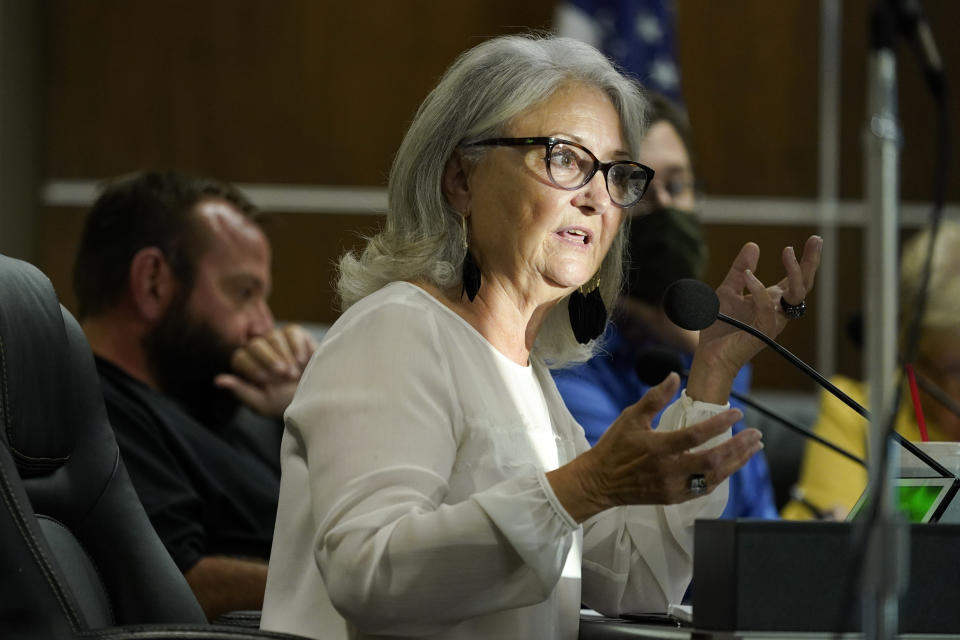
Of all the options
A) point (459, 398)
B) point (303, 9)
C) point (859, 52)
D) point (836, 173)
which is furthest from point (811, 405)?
point (459, 398)

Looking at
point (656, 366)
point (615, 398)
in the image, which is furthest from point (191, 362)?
point (656, 366)

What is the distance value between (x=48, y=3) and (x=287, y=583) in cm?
345

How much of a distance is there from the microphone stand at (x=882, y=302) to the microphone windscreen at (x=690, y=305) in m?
0.40

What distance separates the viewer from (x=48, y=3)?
167 inches

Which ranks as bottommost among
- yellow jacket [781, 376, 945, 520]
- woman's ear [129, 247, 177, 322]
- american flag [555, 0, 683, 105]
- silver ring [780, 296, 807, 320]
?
yellow jacket [781, 376, 945, 520]

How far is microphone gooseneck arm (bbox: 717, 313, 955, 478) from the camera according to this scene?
4.07ft

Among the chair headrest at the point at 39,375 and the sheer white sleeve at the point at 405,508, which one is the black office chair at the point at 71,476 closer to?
the chair headrest at the point at 39,375

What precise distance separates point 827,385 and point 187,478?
1389 mm

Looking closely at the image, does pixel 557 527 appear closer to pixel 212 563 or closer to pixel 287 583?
pixel 287 583

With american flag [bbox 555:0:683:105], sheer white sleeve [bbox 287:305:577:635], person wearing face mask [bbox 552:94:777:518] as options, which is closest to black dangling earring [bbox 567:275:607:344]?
sheer white sleeve [bbox 287:305:577:635]

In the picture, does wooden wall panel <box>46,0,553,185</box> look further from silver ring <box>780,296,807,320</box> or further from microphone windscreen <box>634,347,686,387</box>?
silver ring <box>780,296,807,320</box>

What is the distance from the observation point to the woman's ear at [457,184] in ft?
4.75

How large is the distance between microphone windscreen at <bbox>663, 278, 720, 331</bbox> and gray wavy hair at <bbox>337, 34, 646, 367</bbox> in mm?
247

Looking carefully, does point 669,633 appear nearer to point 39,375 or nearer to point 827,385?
point 827,385
